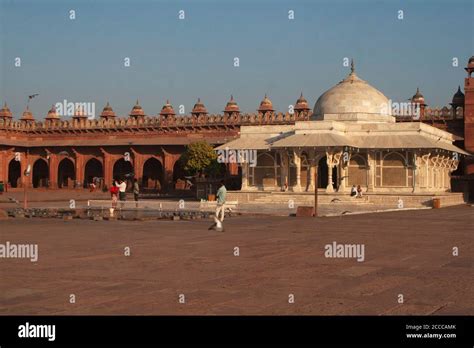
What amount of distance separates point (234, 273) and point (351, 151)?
26.2m

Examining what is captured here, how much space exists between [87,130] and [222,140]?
39.3ft

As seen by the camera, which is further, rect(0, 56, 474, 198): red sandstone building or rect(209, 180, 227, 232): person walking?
rect(0, 56, 474, 198): red sandstone building

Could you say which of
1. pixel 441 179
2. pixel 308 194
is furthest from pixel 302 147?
pixel 441 179

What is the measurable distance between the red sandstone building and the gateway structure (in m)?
8.66

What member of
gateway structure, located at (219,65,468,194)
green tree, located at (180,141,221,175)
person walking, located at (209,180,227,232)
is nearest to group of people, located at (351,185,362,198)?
gateway structure, located at (219,65,468,194)

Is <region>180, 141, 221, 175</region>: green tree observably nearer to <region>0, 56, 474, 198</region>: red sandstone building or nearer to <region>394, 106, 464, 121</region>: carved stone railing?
<region>0, 56, 474, 198</region>: red sandstone building

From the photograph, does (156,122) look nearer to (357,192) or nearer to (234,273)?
(357,192)

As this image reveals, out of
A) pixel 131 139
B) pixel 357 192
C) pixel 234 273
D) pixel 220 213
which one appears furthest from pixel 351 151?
pixel 234 273

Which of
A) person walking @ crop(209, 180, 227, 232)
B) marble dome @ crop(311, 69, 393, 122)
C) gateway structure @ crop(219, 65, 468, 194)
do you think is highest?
marble dome @ crop(311, 69, 393, 122)

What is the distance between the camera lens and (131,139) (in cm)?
5203

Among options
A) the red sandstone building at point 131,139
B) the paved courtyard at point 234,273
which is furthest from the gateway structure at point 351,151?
the paved courtyard at point 234,273

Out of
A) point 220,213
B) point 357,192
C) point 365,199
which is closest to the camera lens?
point 220,213

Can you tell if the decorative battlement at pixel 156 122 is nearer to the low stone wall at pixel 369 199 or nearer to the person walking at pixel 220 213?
the low stone wall at pixel 369 199

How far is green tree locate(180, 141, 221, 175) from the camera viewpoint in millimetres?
43719
